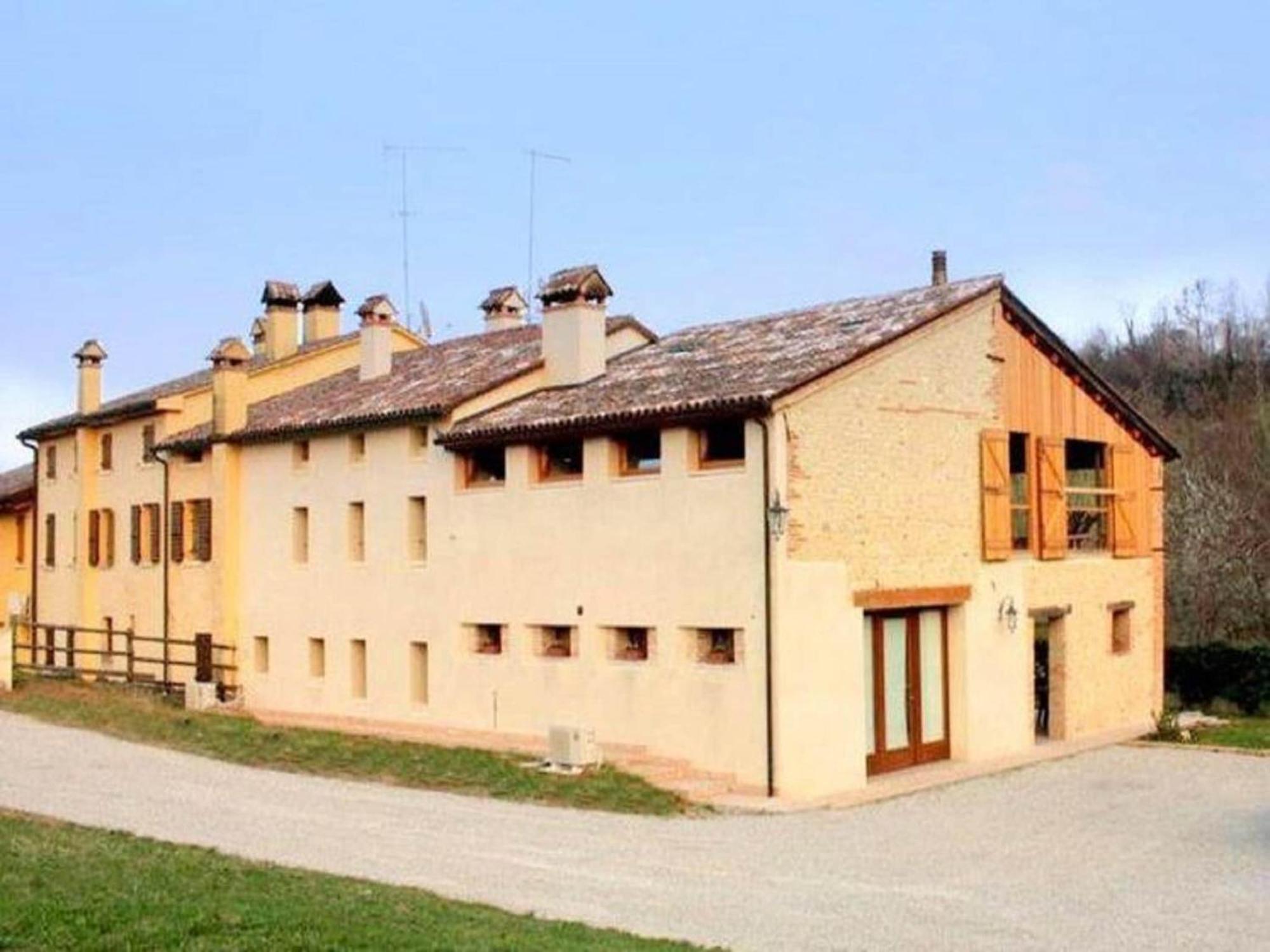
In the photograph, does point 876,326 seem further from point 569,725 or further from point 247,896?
point 247,896

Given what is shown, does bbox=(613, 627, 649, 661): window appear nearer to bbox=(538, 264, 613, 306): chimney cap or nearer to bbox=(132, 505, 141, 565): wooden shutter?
bbox=(538, 264, 613, 306): chimney cap

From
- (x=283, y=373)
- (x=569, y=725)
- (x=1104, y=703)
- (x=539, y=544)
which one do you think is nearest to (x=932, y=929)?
(x=569, y=725)

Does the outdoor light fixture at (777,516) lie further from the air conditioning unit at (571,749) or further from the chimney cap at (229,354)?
the chimney cap at (229,354)

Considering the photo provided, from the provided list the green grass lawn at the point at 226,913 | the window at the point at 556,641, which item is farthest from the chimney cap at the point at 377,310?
the green grass lawn at the point at 226,913

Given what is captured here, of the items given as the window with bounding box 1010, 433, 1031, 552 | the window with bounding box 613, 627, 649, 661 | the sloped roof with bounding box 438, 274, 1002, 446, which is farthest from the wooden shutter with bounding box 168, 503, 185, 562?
the window with bounding box 1010, 433, 1031, 552

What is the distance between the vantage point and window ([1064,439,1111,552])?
25938mm

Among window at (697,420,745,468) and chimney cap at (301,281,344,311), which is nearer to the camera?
window at (697,420,745,468)

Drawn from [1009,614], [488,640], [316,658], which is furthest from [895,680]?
[316,658]

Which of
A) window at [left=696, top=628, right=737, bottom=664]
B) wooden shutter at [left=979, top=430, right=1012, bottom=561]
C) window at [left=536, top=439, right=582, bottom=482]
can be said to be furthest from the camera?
window at [left=536, top=439, right=582, bottom=482]

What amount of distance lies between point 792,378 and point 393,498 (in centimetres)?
893

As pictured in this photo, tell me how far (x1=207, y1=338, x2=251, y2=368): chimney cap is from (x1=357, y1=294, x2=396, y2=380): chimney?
2.43m

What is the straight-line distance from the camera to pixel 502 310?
31.9 metres

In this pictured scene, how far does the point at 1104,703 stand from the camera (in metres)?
25.4

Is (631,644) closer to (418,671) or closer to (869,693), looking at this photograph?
(869,693)
